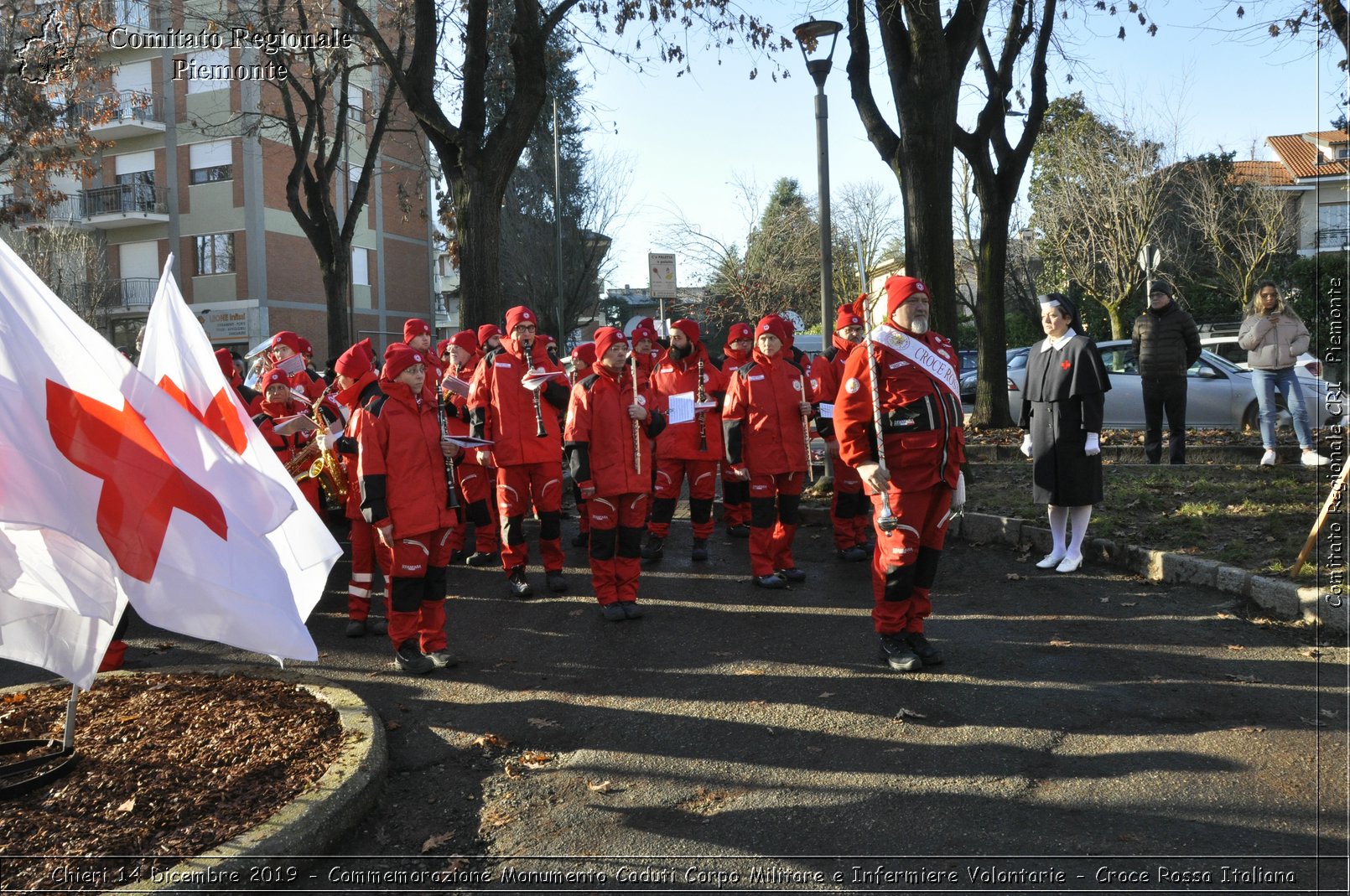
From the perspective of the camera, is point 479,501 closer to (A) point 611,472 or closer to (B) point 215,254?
(A) point 611,472

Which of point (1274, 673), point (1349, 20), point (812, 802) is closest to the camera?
point (812, 802)

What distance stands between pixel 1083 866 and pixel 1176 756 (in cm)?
114

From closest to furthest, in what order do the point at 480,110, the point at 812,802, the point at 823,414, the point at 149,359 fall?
the point at 812,802
the point at 149,359
the point at 823,414
the point at 480,110

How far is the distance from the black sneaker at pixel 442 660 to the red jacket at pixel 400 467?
32.0 inches

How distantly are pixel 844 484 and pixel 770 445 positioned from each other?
1252 mm

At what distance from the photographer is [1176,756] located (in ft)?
14.7

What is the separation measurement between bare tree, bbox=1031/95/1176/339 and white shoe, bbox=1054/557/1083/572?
2420 cm

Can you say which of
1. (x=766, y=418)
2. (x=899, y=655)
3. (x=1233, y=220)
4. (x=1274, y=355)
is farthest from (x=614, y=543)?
(x=1233, y=220)

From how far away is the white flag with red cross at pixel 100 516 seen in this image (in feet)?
12.4

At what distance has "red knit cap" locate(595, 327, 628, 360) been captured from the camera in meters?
7.46

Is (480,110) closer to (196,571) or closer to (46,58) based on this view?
(46,58)

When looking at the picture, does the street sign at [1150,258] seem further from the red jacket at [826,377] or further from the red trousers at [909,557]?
the red trousers at [909,557]

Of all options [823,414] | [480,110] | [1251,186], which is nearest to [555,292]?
[1251,186]

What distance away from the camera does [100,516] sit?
3.82 meters
